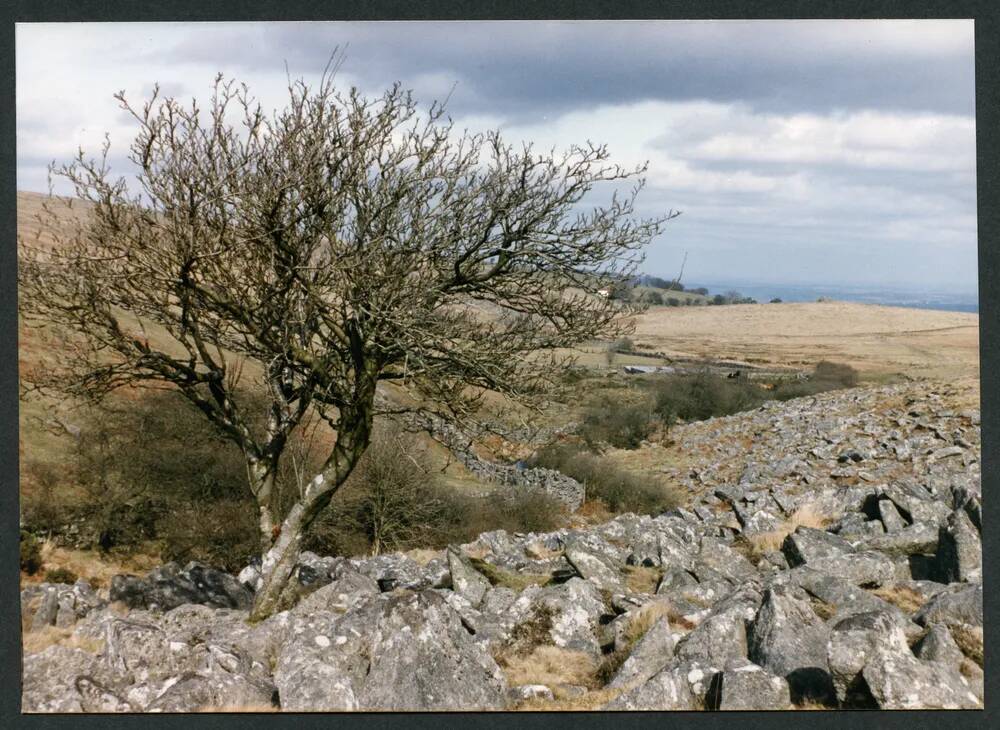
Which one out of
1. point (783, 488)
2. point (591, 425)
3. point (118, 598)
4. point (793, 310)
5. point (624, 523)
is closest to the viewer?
point (118, 598)

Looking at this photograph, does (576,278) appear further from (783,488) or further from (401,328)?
(783,488)

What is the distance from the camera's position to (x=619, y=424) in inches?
1976

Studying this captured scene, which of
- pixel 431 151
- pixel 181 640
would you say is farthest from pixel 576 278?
pixel 181 640

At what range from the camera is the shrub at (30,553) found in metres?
28.6

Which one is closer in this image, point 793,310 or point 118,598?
point 118,598

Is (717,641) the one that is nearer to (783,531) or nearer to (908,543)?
(908,543)

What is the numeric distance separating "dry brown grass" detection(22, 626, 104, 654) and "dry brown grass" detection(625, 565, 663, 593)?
8.02m

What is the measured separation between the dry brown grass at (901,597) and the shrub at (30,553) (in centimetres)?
2631

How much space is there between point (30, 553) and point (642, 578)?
23.7 m

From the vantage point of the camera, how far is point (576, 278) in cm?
1317

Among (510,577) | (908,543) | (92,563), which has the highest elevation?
(908,543)

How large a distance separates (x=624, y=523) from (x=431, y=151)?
10.2m

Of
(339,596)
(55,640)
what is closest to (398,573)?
(339,596)

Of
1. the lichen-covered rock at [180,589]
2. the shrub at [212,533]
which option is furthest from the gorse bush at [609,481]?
the lichen-covered rock at [180,589]
